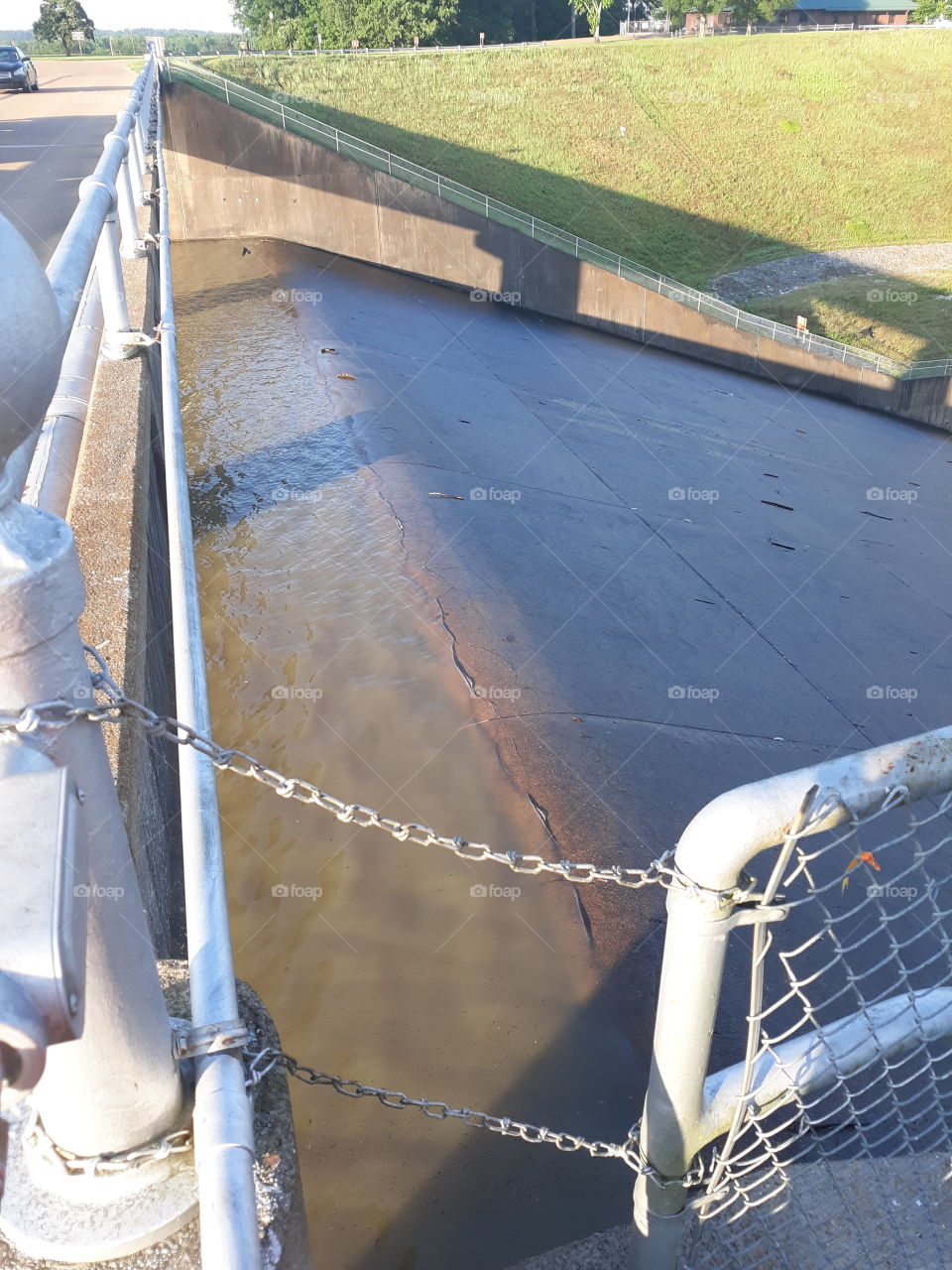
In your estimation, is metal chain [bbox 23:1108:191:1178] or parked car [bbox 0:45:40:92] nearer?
metal chain [bbox 23:1108:191:1178]

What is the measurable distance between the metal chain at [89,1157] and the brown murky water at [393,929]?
1.56 meters

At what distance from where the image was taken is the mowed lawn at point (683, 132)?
27688 millimetres

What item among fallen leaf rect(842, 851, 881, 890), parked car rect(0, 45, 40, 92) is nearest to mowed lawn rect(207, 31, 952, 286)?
parked car rect(0, 45, 40, 92)

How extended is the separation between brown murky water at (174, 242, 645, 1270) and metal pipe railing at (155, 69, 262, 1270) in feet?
5.31

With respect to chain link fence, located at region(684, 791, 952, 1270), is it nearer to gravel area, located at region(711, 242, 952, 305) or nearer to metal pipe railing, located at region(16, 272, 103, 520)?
metal pipe railing, located at region(16, 272, 103, 520)

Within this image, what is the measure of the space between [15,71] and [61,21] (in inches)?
1370

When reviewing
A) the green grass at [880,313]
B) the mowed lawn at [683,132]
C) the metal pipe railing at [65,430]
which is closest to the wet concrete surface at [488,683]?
the metal pipe railing at [65,430]

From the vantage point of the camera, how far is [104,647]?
117 inches

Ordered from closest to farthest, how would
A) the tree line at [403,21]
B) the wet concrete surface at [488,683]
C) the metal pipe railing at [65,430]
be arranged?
the wet concrete surface at [488,683] < the metal pipe railing at [65,430] < the tree line at [403,21]

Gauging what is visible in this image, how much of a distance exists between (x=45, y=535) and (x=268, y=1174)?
1150 mm

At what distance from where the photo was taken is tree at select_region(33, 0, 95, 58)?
50.5 metres

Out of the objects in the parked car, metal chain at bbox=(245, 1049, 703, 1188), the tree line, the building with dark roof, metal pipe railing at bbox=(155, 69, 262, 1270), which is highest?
the building with dark roof

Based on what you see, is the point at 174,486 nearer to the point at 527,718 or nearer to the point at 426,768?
the point at 426,768

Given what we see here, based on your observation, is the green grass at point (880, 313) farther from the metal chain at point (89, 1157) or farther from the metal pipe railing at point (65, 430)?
the metal chain at point (89, 1157)
